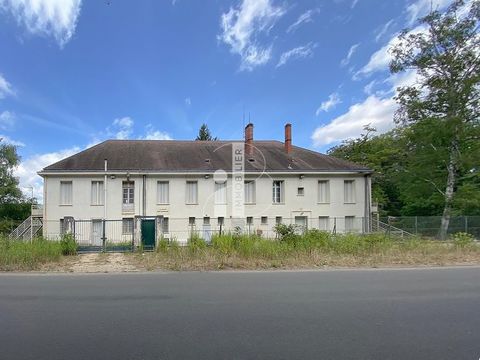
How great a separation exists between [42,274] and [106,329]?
7.49 m

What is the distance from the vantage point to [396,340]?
486cm

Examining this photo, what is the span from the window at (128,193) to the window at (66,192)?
4.06 meters

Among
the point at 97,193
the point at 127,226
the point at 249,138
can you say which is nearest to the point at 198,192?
the point at 127,226

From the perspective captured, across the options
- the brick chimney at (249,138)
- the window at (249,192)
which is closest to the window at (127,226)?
the window at (249,192)

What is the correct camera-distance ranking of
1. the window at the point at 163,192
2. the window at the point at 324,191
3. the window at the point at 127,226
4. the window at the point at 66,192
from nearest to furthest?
the window at the point at 127,226, the window at the point at 66,192, the window at the point at 163,192, the window at the point at 324,191

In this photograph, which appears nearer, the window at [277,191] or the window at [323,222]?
the window at [323,222]

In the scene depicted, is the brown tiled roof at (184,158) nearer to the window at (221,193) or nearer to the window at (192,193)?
the window at (192,193)

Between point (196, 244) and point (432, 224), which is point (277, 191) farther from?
point (196, 244)

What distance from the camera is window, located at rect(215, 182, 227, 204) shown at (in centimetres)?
3036

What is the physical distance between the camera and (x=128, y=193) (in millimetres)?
29625

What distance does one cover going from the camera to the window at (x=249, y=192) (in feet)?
100

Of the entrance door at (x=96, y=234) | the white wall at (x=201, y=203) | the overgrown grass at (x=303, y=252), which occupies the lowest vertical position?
the entrance door at (x=96, y=234)

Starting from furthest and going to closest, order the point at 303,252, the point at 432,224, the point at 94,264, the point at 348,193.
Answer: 1. the point at 348,193
2. the point at 432,224
3. the point at 303,252
4. the point at 94,264

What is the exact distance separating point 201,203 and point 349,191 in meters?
12.7
